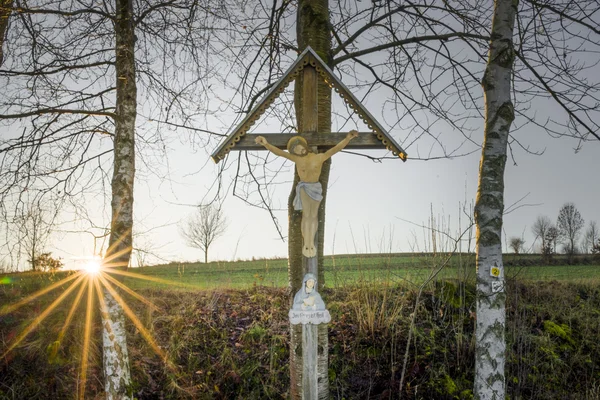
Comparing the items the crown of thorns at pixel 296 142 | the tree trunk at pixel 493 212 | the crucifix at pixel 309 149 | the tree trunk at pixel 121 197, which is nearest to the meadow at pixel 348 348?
the tree trunk at pixel 121 197

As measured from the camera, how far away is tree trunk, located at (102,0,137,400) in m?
4.95

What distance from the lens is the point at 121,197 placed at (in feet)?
17.3

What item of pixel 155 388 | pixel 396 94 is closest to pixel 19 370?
pixel 155 388

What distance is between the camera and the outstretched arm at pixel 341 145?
355 cm

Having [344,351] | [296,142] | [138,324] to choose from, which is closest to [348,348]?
[344,351]

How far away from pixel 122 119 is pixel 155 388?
3.59 meters

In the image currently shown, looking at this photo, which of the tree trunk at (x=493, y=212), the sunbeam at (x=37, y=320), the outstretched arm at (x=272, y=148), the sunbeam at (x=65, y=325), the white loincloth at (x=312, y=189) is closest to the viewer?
the white loincloth at (x=312, y=189)

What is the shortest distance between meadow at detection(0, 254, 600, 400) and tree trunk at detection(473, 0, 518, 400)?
0.64m

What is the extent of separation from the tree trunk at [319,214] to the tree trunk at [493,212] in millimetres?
1783

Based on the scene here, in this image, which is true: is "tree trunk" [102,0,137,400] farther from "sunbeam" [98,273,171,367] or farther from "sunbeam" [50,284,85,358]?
"sunbeam" [50,284,85,358]

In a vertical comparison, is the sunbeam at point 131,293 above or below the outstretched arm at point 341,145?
below

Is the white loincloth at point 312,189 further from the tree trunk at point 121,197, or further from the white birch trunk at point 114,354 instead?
the white birch trunk at point 114,354

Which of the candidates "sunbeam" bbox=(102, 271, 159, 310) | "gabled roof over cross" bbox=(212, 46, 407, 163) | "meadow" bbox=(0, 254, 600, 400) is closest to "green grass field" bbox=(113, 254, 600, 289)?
"meadow" bbox=(0, 254, 600, 400)

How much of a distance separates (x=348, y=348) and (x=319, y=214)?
2.33 m
